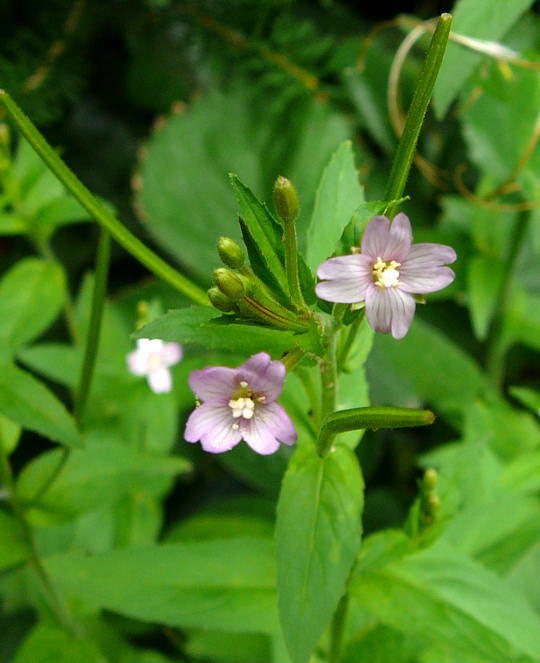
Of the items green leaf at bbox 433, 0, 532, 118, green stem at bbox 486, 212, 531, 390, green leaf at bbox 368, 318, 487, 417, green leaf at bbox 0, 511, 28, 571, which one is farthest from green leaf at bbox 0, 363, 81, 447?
green stem at bbox 486, 212, 531, 390

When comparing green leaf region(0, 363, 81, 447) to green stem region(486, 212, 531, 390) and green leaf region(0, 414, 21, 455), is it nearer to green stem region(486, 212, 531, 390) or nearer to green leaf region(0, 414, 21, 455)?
green leaf region(0, 414, 21, 455)

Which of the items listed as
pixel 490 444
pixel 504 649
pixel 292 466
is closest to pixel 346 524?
pixel 292 466

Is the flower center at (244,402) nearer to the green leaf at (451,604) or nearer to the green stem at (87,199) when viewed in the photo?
the green stem at (87,199)

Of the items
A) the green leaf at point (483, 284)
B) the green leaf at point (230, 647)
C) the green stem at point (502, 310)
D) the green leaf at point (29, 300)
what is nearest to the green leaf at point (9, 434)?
the green leaf at point (29, 300)

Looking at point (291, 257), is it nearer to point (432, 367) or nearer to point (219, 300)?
point (219, 300)

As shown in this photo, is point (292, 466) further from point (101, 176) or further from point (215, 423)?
point (101, 176)

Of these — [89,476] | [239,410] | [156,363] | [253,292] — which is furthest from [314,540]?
[156,363]
